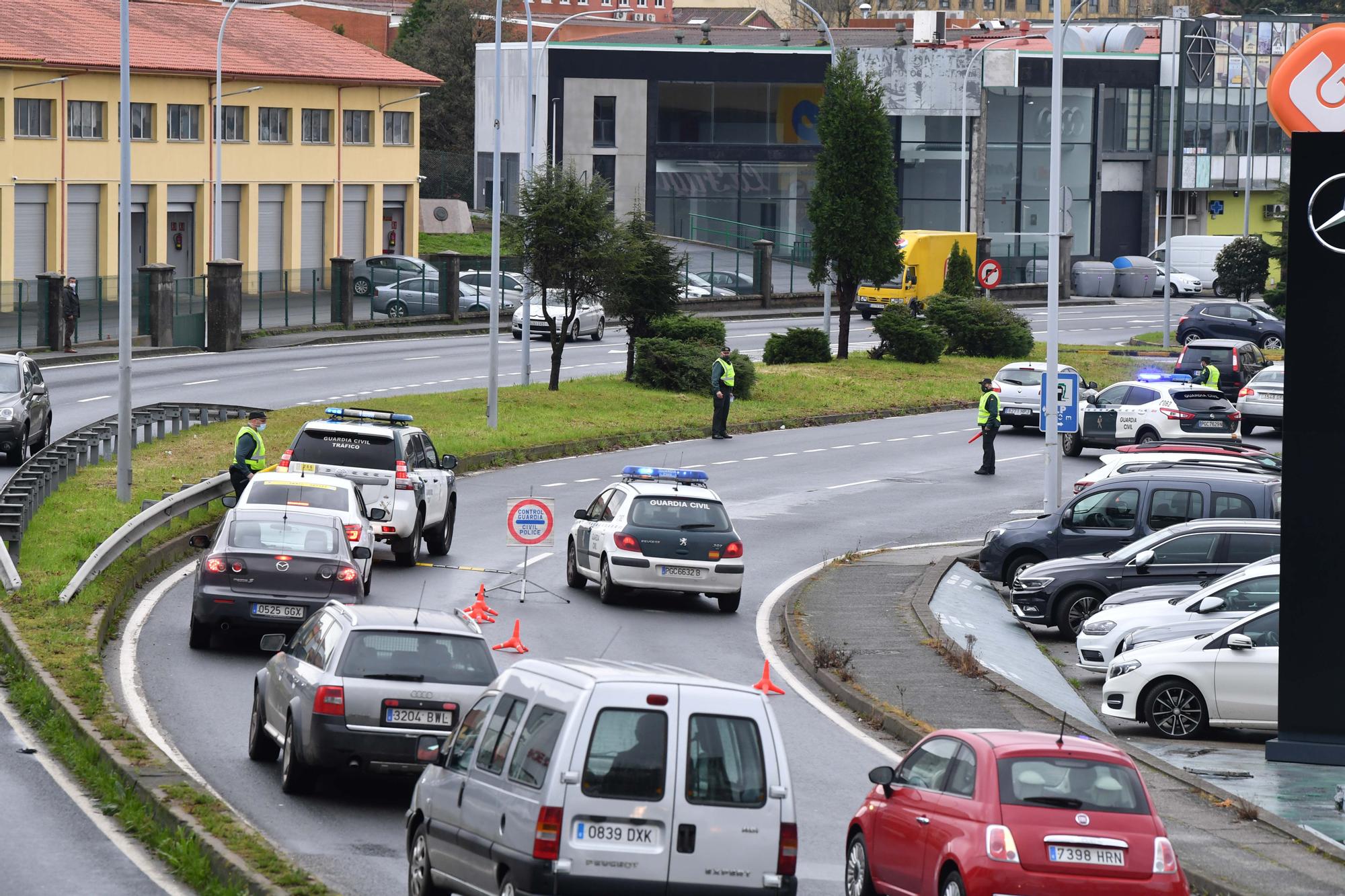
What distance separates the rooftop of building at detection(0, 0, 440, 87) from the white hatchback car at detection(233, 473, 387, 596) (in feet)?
133

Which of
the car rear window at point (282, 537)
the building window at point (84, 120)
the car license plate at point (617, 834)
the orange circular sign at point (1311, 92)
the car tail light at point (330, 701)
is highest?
the building window at point (84, 120)

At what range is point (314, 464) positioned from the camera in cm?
2381

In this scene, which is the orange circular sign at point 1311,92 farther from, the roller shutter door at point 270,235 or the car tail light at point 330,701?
the roller shutter door at point 270,235

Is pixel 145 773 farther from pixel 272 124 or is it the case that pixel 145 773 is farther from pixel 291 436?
pixel 272 124

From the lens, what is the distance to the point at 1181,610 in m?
20.9

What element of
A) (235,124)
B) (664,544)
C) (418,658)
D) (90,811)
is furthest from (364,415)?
(235,124)

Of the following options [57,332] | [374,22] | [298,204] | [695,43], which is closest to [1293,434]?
[57,332]

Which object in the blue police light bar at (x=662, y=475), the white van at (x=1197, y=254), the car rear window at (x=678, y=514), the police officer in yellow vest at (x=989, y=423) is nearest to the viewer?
the car rear window at (x=678, y=514)

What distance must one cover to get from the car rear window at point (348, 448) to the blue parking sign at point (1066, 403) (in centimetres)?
1028

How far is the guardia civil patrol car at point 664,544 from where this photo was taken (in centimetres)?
2291

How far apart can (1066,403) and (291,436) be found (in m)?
13.1

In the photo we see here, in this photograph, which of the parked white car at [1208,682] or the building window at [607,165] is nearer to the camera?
the parked white car at [1208,682]

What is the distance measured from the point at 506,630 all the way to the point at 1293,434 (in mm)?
8496

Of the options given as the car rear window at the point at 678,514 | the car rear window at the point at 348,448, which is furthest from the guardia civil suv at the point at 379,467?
the car rear window at the point at 678,514
